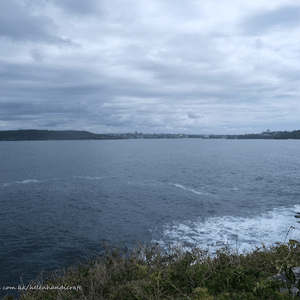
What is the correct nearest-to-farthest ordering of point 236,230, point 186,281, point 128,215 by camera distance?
point 186,281 → point 236,230 → point 128,215

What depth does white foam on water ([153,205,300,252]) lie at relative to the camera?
982 inches

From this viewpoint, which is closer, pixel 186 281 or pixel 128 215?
pixel 186 281

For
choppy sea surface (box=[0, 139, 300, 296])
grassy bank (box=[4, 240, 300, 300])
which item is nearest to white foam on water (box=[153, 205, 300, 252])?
choppy sea surface (box=[0, 139, 300, 296])

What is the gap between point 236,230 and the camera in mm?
28266

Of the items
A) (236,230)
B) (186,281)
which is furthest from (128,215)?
(186,281)

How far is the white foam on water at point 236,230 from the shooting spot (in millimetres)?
24938

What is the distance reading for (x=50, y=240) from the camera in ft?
88.2

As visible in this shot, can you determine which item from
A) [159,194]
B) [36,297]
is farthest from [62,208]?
[36,297]

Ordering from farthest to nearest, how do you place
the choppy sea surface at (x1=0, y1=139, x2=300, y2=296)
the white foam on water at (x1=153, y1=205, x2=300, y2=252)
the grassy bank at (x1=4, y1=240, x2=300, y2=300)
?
the white foam on water at (x1=153, y1=205, x2=300, y2=252), the choppy sea surface at (x1=0, y1=139, x2=300, y2=296), the grassy bank at (x1=4, y1=240, x2=300, y2=300)

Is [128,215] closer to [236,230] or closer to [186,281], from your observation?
[236,230]

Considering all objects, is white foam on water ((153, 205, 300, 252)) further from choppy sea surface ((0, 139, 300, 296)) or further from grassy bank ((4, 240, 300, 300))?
grassy bank ((4, 240, 300, 300))

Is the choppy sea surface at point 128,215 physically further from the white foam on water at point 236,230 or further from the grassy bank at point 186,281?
the grassy bank at point 186,281

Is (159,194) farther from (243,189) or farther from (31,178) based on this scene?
(31,178)

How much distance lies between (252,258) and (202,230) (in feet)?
61.1
